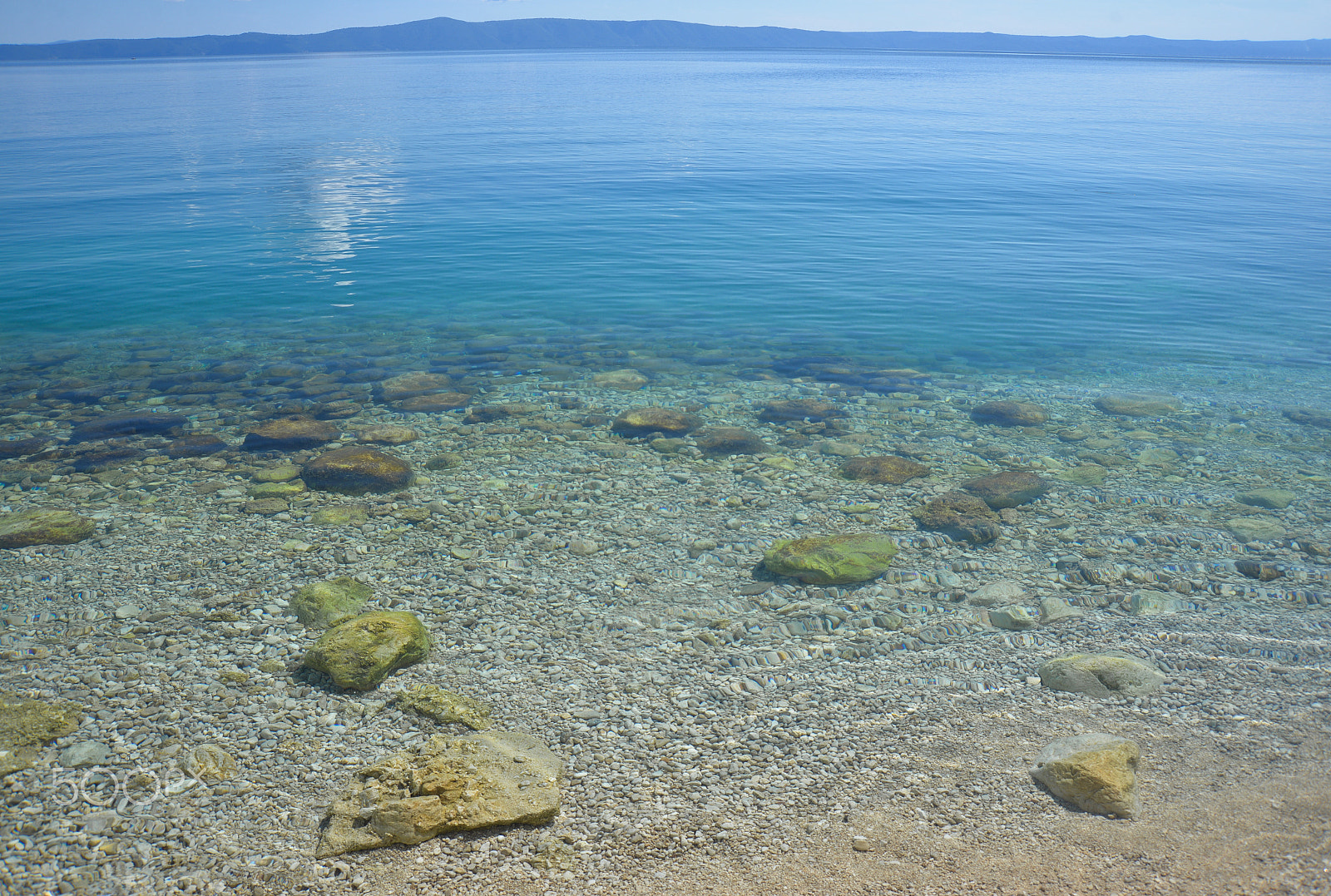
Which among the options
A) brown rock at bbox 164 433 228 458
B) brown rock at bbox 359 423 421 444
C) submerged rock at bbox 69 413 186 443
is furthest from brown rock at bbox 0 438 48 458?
brown rock at bbox 359 423 421 444

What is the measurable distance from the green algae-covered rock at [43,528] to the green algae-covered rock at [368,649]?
3.27 metres

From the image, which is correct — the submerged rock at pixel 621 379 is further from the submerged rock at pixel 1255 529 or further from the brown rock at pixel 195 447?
the submerged rock at pixel 1255 529

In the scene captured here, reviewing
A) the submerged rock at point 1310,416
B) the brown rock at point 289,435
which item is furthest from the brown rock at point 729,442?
the submerged rock at point 1310,416

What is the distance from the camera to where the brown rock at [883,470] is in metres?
8.34

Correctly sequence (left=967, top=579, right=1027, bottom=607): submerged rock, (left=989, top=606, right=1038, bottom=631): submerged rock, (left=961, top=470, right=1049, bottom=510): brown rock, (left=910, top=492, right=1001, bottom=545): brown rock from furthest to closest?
1. (left=961, top=470, right=1049, bottom=510): brown rock
2. (left=910, top=492, right=1001, bottom=545): brown rock
3. (left=967, top=579, right=1027, bottom=607): submerged rock
4. (left=989, top=606, right=1038, bottom=631): submerged rock

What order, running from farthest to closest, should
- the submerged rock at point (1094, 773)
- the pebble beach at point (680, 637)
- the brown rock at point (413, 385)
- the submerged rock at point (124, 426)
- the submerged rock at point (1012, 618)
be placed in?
the brown rock at point (413, 385) → the submerged rock at point (124, 426) → the submerged rock at point (1012, 618) → the submerged rock at point (1094, 773) → the pebble beach at point (680, 637)

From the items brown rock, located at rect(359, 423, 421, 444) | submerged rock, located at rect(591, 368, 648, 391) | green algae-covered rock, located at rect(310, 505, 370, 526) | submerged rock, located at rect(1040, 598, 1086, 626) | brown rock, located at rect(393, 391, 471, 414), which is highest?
submerged rock, located at rect(591, 368, 648, 391)

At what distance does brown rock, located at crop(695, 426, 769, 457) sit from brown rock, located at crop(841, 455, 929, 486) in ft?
3.32

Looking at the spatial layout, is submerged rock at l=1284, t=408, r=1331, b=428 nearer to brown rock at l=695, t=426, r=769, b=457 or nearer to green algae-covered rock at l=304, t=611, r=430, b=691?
brown rock at l=695, t=426, r=769, b=457

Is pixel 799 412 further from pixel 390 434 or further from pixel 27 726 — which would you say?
pixel 27 726

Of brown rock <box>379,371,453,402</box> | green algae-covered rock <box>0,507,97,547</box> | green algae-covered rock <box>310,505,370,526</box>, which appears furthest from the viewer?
brown rock <box>379,371,453,402</box>

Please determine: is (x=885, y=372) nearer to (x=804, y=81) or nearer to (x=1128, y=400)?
(x=1128, y=400)

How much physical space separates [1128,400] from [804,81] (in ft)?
321

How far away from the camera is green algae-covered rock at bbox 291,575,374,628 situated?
575 cm
